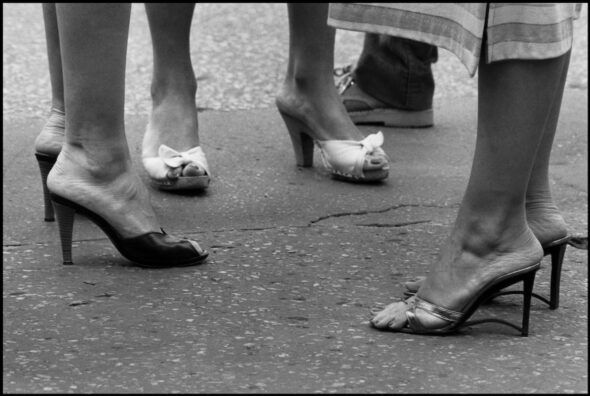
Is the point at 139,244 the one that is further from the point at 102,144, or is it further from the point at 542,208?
the point at 542,208

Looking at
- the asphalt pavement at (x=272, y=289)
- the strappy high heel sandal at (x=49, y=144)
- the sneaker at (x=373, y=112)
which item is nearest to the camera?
the asphalt pavement at (x=272, y=289)

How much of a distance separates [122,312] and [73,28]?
60 cm

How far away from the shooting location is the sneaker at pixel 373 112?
12.6 feet

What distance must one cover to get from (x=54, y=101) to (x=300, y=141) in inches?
34.6

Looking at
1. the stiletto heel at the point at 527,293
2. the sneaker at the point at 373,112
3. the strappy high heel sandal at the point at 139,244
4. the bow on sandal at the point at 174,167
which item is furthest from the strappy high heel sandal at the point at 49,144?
the sneaker at the point at 373,112

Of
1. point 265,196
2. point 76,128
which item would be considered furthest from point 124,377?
point 265,196

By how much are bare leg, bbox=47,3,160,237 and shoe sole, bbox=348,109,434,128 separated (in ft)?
5.51

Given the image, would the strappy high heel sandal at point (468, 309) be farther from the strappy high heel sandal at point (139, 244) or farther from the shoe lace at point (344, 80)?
the shoe lace at point (344, 80)

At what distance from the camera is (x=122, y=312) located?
204cm

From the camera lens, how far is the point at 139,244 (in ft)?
7.41

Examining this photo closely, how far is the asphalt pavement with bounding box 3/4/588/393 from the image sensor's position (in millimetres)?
1765

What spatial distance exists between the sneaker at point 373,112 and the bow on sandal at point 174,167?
1022 millimetres

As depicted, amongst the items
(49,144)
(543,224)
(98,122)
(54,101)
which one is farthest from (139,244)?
(543,224)

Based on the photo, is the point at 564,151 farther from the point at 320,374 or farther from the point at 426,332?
the point at 320,374
